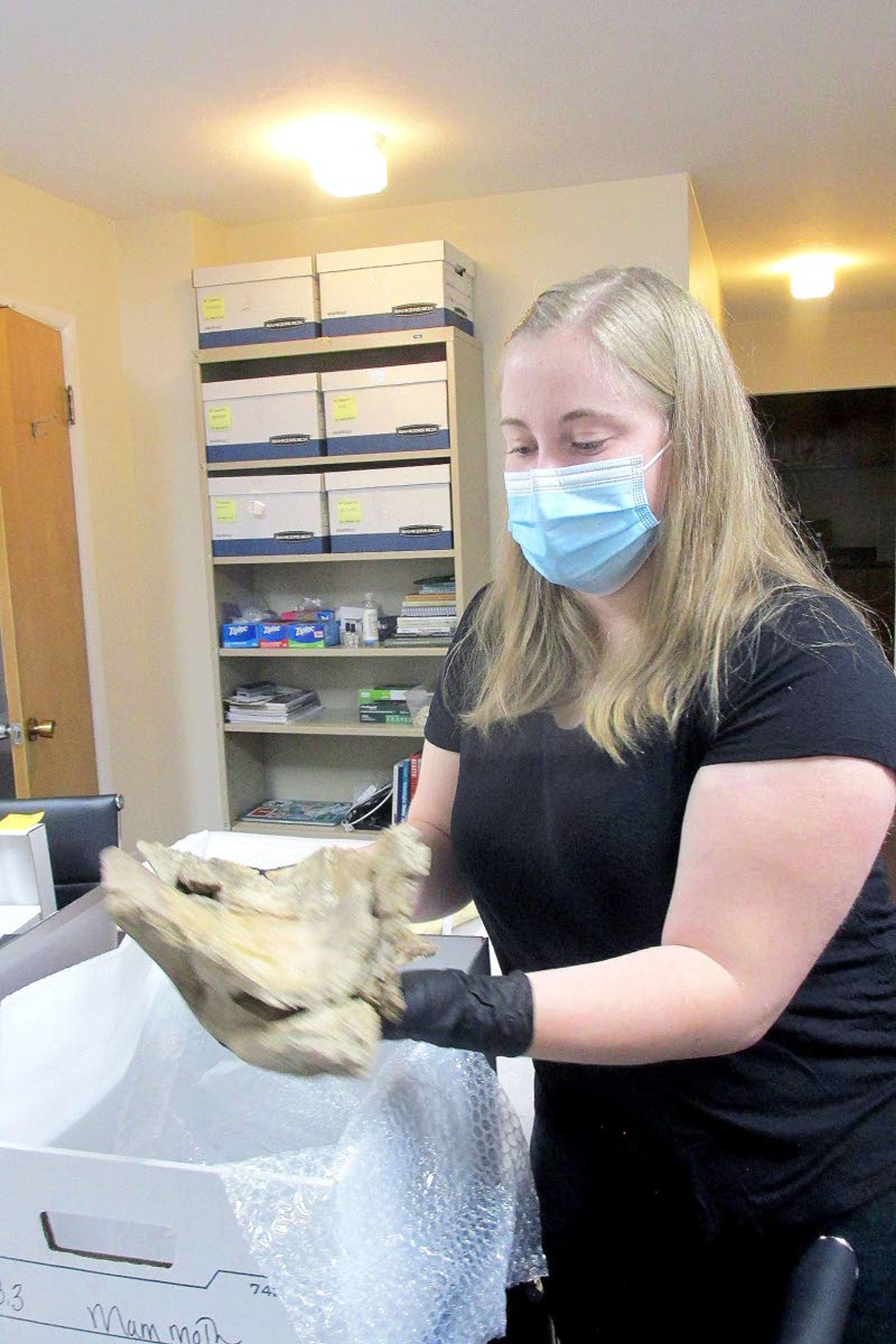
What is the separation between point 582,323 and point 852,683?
0.38 metres

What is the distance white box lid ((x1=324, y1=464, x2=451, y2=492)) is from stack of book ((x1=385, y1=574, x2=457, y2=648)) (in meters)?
0.36

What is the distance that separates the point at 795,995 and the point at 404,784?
244 centimetres

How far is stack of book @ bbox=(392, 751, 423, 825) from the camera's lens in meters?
3.21

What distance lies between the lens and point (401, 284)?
119 inches

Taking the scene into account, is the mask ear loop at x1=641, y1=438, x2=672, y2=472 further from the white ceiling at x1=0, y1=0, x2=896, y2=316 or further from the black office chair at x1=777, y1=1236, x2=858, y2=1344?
the white ceiling at x1=0, y1=0, x2=896, y2=316

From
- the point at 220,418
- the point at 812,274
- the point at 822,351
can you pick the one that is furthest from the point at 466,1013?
the point at 822,351

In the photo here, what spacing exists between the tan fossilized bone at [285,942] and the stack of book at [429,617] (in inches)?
98.6

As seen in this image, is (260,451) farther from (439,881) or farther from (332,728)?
(439,881)

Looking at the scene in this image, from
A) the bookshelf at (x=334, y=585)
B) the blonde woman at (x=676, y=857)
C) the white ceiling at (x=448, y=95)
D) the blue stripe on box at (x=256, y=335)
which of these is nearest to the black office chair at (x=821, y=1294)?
the blonde woman at (x=676, y=857)

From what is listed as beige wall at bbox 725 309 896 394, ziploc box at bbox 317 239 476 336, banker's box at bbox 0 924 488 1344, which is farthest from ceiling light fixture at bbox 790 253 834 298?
banker's box at bbox 0 924 488 1344

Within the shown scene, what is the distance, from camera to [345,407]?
3.10 m

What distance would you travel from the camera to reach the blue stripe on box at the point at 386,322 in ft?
9.88

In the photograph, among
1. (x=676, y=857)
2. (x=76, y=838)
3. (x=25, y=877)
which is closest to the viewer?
(x=676, y=857)

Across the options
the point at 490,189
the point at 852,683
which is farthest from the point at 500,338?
the point at 852,683
